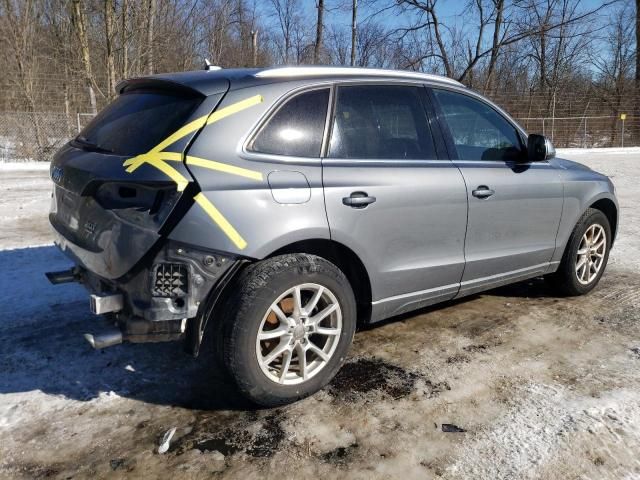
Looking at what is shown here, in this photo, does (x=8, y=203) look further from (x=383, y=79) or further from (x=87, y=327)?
(x=383, y=79)

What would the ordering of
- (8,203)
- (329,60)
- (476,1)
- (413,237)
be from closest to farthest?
1. (413,237)
2. (8,203)
3. (476,1)
4. (329,60)

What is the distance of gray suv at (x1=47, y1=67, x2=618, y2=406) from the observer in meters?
2.59

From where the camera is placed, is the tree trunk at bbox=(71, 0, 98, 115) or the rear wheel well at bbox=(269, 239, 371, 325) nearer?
the rear wheel well at bbox=(269, 239, 371, 325)

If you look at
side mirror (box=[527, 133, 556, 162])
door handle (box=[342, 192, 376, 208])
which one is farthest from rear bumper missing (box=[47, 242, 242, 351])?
side mirror (box=[527, 133, 556, 162])

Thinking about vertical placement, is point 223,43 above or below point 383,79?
above

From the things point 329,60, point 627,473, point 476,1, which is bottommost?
point 627,473

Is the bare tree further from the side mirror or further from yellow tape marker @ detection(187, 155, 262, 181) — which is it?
yellow tape marker @ detection(187, 155, 262, 181)

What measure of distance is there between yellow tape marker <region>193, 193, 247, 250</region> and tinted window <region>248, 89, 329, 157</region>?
0.41 meters

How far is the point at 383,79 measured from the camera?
3.47m

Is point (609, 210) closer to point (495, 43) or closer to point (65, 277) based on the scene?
point (65, 277)

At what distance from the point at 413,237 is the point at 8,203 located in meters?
7.41

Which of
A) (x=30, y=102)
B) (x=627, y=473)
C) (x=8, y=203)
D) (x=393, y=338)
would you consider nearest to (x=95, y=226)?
(x=393, y=338)

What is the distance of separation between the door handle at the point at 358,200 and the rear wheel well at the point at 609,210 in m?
2.70

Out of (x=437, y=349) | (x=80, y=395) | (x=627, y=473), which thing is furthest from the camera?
(x=437, y=349)
